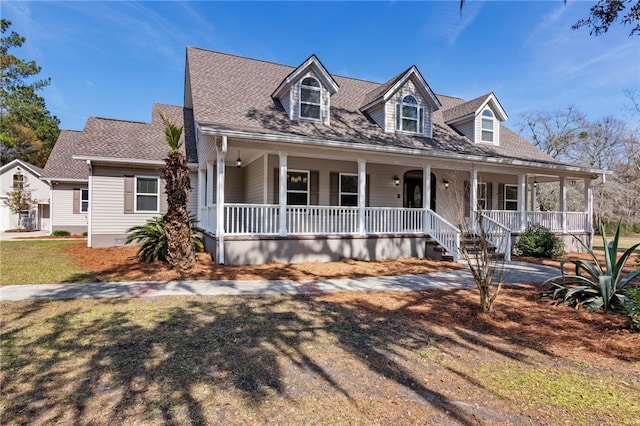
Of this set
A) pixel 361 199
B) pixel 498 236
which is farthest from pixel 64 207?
pixel 498 236

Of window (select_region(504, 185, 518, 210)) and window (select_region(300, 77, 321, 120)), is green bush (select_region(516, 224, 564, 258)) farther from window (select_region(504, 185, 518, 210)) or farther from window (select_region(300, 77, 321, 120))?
window (select_region(300, 77, 321, 120))

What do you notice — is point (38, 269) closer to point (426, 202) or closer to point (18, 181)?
point (426, 202)

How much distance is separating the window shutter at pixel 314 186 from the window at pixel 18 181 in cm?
2410

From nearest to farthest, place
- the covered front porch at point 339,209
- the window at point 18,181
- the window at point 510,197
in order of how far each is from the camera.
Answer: the covered front porch at point 339,209, the window at point 510,197, the window at point 18,181

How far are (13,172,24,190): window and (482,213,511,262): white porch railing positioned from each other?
29972 millimetres

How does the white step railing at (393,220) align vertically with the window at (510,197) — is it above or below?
below

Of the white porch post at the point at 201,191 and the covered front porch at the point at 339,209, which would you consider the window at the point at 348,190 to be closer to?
the covered front porch at the point at 339,209

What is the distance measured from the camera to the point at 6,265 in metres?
9.03

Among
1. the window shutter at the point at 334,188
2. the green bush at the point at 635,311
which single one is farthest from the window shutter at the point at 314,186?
the green bush at the point at 635,311

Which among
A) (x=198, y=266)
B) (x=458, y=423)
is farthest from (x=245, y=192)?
(x=458, y=423)

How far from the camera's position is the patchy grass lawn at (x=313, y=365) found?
269 centimetres

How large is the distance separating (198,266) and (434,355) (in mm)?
6884

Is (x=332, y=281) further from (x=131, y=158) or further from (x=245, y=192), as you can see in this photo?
(x=131, y=158)

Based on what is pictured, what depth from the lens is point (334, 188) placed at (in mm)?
12953
